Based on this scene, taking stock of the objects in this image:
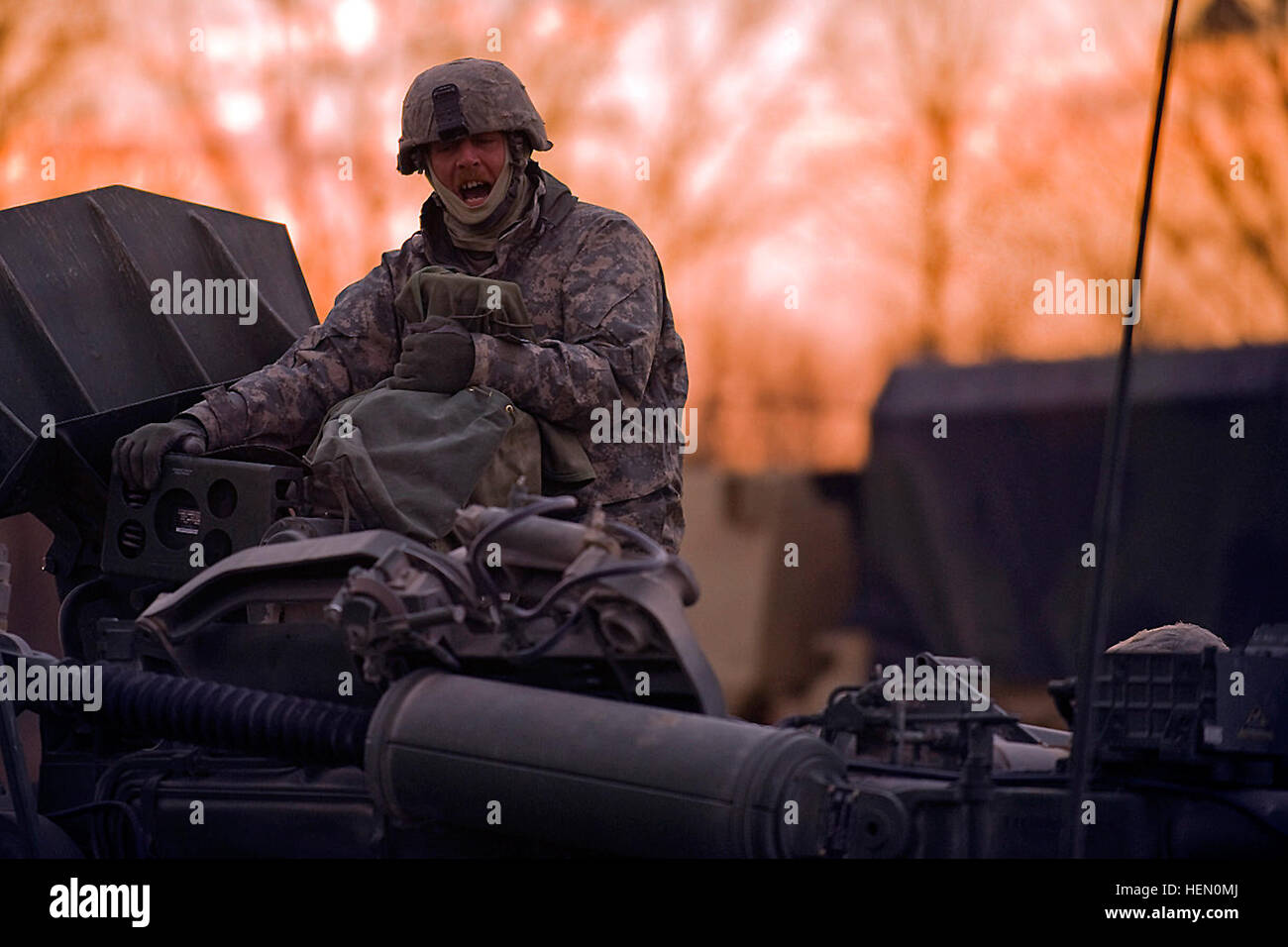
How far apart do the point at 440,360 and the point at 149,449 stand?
0.94 metres

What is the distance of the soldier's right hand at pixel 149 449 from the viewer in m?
4.93

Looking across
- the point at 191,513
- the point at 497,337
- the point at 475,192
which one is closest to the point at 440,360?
the point at 497,337

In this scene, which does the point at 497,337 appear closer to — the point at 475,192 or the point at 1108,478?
the point at 475,192

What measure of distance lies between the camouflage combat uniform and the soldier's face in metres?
0.15

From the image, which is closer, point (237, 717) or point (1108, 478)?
point (1108, 478)

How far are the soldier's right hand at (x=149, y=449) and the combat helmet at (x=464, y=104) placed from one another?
1.02 meters

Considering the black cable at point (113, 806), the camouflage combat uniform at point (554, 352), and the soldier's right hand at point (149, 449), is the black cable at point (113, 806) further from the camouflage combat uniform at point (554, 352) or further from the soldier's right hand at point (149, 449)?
the camouflage combat uniform at point (554, 352)

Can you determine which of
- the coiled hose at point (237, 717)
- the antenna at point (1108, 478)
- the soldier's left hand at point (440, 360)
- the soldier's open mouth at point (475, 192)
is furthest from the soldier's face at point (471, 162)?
the antenna at point (1108, 478)

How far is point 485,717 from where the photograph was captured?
375 cm

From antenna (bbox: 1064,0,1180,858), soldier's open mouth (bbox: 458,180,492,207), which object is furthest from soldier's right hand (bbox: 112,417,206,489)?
antenna (bbox: 1064,0,1180,858)

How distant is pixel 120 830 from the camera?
4617 millimetres

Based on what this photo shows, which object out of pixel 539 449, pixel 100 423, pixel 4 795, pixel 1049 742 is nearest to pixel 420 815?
pixel 539 449

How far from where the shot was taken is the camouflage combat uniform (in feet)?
15.4
